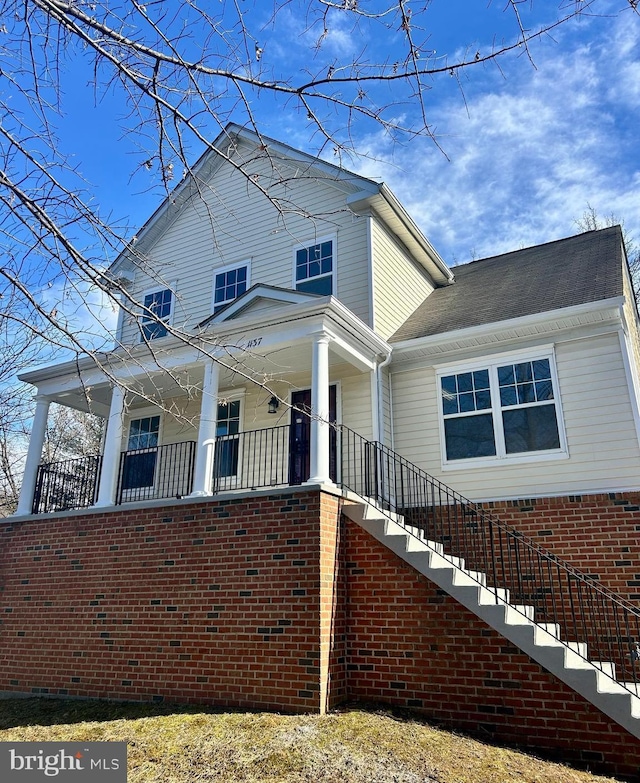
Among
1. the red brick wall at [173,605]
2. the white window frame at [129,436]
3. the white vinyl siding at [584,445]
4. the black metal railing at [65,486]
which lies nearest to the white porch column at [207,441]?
the red brick wall at [173,605]

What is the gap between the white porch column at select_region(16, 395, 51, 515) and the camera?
9.66m

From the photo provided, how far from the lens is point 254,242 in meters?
12.0

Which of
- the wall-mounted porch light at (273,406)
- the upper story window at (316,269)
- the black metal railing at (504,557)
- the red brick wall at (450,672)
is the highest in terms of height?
the upper story window at (316,269)

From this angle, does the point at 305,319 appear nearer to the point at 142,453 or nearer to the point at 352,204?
the point at 352,204

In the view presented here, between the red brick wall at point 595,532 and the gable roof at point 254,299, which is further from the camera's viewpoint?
the gable roof at point 254,299

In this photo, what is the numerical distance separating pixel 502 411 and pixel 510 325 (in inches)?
49.6

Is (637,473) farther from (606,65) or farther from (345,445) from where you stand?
(606,65)

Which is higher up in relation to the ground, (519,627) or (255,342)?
(255,342)

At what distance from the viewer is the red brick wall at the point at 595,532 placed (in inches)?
283

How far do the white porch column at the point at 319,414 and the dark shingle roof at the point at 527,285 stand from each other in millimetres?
2399

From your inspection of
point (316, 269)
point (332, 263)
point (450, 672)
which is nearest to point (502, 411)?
point (450, 672)

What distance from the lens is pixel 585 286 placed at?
29.3 ft

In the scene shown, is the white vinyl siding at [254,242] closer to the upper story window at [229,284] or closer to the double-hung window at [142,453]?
the upper story window at [229,284]

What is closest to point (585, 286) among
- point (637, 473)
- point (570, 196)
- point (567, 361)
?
point (567, 361)
